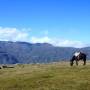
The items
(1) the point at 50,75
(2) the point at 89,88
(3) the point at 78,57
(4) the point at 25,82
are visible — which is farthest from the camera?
(3) the point at 78,57

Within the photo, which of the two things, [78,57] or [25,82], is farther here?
[78,57]

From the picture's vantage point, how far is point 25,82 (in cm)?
5847

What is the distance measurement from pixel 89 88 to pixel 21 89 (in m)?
11.7

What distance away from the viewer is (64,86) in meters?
50.6

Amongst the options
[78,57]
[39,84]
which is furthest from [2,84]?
[78,57]

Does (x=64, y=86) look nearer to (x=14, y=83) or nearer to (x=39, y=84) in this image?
(x=39, y=84)

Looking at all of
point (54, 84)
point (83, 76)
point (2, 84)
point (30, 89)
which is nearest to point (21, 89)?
point (30, 89)

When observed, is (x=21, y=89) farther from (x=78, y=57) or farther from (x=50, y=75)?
(x=78, y=57)

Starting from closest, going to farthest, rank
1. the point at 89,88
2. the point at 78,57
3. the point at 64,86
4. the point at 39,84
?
1. the point at 89,88
2. the point at 64,86
3. the point at 39,84
4. the point at 78,57

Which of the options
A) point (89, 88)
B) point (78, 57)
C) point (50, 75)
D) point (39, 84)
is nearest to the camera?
point (89, 88)

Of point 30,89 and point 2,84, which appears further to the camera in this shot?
point 2,84

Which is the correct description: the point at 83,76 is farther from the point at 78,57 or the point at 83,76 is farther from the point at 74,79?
the point at 78,57

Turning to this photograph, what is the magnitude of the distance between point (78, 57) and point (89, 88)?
46.4 meters

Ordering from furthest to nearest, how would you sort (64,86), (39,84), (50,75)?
Answer: (50,75) < (39,84) < (64,86)
